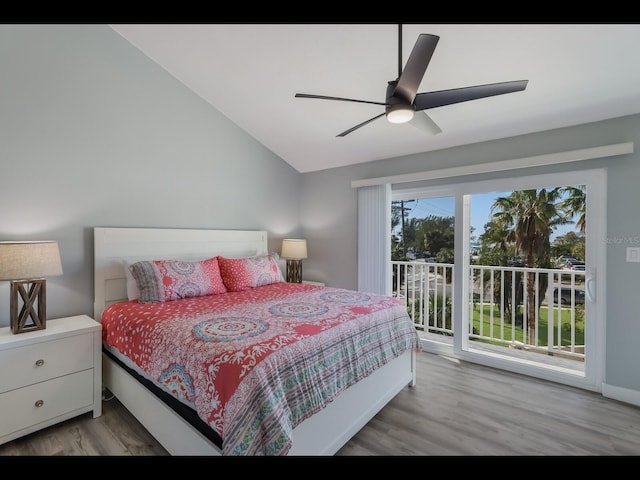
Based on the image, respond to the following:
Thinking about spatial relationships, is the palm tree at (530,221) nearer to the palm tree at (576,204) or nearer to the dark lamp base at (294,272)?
the palm tree at (576,204)

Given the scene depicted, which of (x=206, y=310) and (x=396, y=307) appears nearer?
(x=206, y=310)

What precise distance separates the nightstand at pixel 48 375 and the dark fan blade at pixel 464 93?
2577 mm

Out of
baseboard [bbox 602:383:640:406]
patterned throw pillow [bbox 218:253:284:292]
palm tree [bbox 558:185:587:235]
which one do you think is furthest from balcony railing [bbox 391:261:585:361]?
patterned throw pillow [bbox 218:253:284:292]

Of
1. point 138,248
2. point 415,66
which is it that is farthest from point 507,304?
point 138,248

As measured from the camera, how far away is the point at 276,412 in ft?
4.40

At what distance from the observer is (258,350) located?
1.46 meters

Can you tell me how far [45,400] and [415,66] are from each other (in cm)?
292

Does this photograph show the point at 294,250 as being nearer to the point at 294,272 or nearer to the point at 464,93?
the point at 294,272

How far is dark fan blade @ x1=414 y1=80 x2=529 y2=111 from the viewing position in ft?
5.41

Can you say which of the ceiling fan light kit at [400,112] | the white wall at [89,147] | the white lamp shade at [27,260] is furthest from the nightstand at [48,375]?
the ceiling fan light kit at [400,112]

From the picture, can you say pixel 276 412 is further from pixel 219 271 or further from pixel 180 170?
pixel 180 170

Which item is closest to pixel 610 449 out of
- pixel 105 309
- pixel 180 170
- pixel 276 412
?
pixel 276 412

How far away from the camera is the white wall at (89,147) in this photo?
2.27 meters
